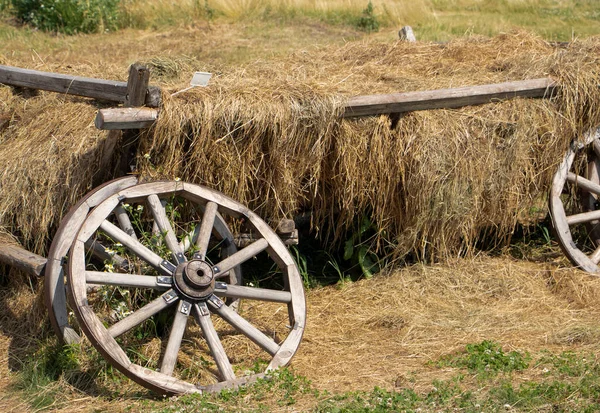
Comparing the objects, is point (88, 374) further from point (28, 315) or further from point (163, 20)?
point (163, 20)

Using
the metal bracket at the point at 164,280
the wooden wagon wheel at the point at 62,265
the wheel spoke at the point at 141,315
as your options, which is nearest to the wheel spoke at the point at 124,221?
the wooden wagon wheel at the point at 62,265

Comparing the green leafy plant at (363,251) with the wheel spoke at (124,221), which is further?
the green leafy plant at (363,251)

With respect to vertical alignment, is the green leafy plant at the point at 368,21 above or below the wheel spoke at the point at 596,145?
above

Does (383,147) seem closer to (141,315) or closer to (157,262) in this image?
(157,262)

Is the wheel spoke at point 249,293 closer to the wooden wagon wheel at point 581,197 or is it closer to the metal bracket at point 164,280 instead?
the metal bracket at point 164,280

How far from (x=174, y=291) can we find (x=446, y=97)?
2.43m

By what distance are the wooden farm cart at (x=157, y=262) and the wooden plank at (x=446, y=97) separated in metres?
0.01

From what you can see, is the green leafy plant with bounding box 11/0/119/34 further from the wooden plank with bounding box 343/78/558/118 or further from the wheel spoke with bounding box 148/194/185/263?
the wheel spoke with bounding box 148/194/185/263

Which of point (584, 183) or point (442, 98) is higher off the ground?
point (442, 98)

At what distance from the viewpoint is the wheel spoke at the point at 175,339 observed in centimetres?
476

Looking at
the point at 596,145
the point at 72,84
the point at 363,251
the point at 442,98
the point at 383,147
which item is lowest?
the point at 363,251

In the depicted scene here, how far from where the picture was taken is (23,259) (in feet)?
16.9

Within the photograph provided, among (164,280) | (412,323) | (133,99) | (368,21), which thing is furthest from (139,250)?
(368,21)

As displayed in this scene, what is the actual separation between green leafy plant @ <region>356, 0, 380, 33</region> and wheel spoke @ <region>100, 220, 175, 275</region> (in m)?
8.55
